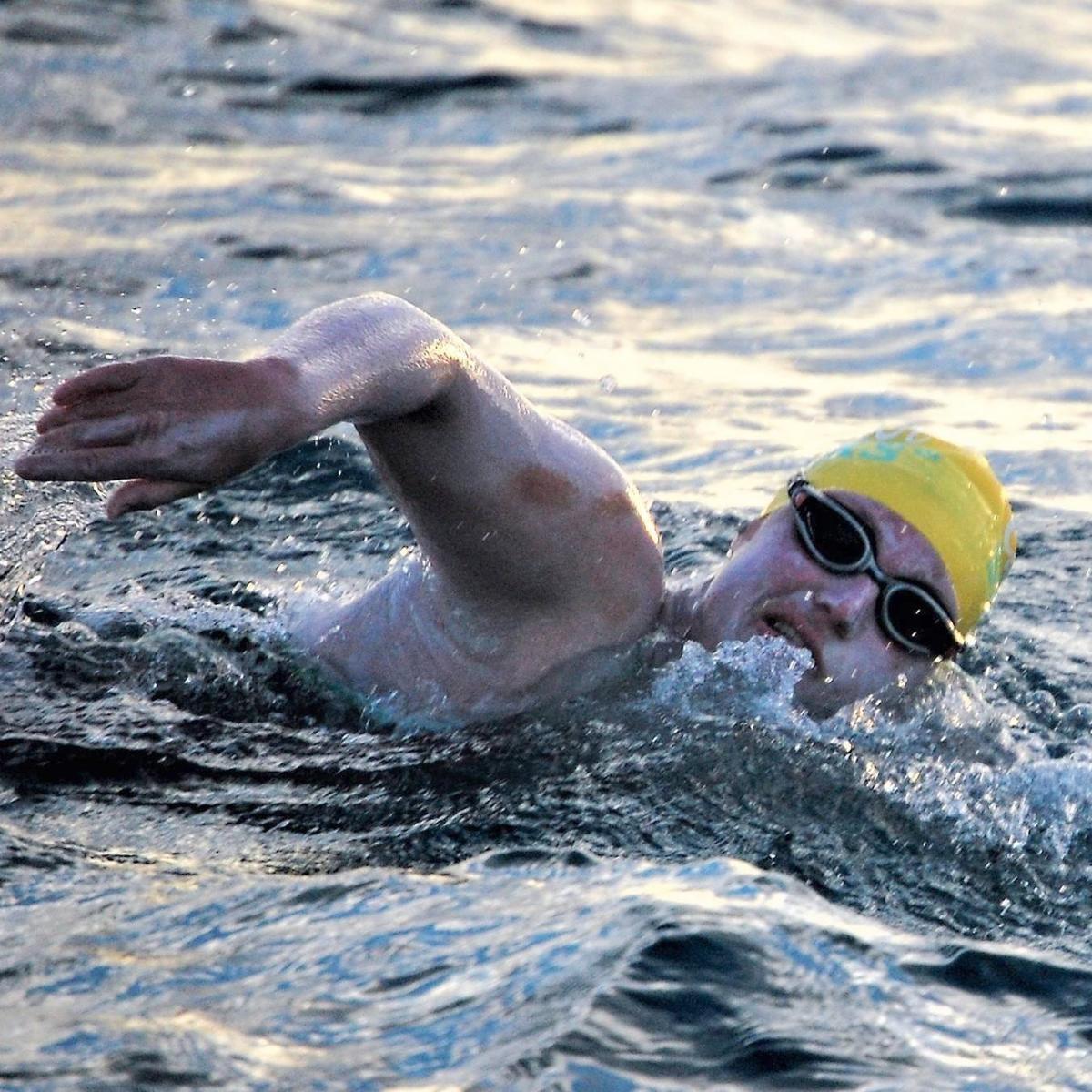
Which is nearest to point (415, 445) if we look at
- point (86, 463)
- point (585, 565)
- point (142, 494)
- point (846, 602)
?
point (585, 565)

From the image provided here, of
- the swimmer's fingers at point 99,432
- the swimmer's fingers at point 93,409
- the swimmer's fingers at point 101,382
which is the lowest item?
the swimmer's fingers at point 99,432

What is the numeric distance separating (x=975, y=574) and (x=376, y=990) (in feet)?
7.99

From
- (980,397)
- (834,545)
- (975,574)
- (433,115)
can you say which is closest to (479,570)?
(834,545)

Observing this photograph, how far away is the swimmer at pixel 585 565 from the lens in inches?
165

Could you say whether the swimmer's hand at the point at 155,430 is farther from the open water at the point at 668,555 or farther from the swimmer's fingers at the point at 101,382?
the open water at the point at 668,555

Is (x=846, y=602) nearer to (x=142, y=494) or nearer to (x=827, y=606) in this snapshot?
(x=827, y=606)

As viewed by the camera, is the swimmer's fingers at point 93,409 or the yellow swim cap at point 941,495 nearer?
the swimmer's fingers at point 93,409

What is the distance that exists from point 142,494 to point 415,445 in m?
1.04

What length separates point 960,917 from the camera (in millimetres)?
3832

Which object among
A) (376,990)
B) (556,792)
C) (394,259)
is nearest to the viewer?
(376,990)

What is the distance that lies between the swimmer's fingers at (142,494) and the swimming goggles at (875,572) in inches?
83.6

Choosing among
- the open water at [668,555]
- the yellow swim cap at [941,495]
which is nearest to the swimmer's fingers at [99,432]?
the open water at [668,555]

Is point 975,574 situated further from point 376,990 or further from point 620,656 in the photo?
point 376,990

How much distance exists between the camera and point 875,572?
480 centimetres
